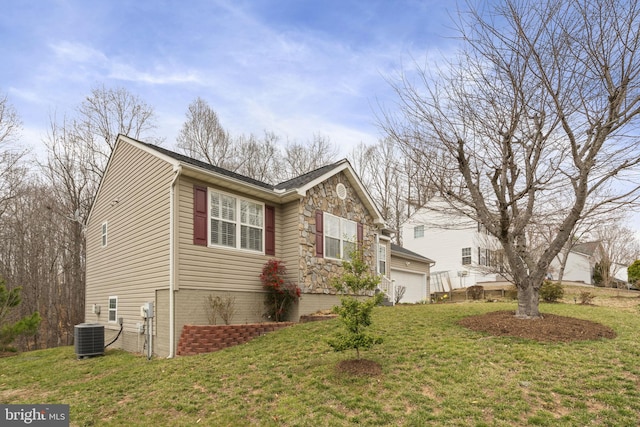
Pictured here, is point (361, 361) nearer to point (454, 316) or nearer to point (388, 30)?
point (454, 316)

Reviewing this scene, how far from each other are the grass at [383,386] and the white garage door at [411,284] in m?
10.1

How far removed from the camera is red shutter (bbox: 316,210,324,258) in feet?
39.0

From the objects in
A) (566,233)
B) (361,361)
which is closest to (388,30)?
(566,233)

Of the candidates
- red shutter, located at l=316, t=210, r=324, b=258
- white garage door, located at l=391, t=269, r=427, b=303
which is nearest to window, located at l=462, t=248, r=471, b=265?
white garage door, located at l=391, t=269, r=427, b=303

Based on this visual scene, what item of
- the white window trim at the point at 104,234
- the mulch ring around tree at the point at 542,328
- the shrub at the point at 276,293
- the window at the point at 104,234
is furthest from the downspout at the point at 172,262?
the mulch ring around tree at the point at 542,328

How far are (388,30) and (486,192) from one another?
168 inches

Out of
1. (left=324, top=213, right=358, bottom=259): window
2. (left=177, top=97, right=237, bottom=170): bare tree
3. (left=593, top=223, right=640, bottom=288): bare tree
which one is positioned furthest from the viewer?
(left=593, top=223, right=640, bottom=288): bare tree

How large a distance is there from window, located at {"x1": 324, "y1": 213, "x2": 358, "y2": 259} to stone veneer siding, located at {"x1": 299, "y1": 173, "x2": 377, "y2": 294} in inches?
7.1

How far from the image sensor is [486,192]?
967 cm

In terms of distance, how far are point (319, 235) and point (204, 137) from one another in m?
15.1

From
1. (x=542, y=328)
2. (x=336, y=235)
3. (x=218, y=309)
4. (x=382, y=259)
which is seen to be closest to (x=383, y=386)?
(x=542, y=328)

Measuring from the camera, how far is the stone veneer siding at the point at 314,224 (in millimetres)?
11438

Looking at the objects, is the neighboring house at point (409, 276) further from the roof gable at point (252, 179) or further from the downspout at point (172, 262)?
the downspout at point (172, 262)

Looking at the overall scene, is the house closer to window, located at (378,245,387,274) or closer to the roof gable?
the roof gable
